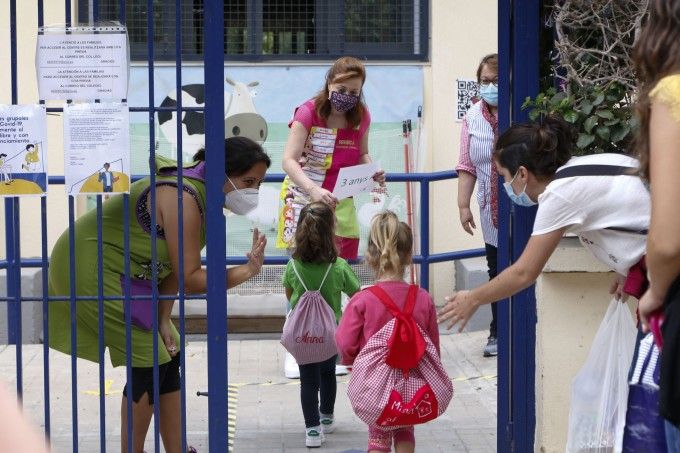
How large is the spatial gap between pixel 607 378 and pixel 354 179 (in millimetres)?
2623

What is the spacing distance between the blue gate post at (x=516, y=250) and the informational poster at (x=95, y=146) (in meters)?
1.62

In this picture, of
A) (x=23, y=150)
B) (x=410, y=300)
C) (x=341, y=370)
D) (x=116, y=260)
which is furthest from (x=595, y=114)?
(x=341, y=370)

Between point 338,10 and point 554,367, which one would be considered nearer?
point 554,367

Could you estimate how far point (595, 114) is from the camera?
4.67 m

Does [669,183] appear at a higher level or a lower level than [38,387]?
higher

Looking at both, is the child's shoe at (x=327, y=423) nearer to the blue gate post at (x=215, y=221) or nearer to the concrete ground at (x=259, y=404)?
the concrete ground at (x=259, y=404)

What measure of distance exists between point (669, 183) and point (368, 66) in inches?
268

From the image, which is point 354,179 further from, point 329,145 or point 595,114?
point 595,114

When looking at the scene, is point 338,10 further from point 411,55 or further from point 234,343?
point 234,343

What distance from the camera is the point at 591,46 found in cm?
491

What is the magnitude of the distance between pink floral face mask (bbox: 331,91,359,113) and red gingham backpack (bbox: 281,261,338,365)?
3.45 ft

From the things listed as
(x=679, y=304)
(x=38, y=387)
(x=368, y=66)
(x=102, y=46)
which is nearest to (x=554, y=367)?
(x=679, y=304)

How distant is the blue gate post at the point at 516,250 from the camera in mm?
4891

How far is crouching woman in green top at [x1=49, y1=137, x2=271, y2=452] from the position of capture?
4.59 meters
